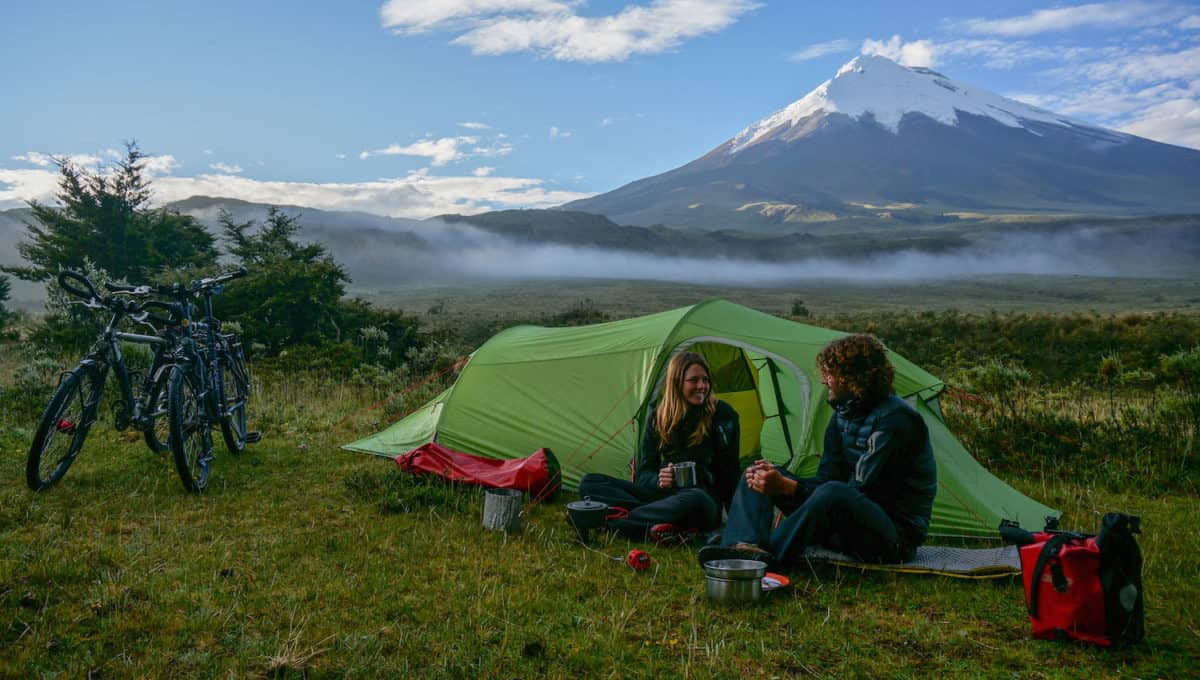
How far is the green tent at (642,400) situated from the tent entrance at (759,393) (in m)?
0.01

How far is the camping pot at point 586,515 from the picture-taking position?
5133 mm

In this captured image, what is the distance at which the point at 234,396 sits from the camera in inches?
283

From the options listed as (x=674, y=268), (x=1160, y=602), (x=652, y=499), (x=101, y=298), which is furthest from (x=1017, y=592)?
(x=674, y=268)

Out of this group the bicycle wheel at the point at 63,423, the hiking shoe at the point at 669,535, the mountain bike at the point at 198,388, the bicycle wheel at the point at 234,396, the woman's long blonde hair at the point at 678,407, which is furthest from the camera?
the bicycle wheel at the point at 234,396

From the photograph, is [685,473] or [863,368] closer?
[863,368]

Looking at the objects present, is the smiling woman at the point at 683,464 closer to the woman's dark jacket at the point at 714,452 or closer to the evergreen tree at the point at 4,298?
the woman's dark jacket at the point at 714,452

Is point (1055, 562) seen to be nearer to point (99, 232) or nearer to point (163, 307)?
point (163, 307)

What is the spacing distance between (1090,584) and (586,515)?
2.82 metres

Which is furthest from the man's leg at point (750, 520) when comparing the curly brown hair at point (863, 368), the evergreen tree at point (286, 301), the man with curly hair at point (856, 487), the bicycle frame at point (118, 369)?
the evergreen tree at point (286, 301)

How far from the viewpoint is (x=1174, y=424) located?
7.44 m

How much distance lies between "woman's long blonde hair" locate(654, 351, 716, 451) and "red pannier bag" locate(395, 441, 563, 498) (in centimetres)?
128

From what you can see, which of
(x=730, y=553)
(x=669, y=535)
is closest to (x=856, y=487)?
(x=730, y=553)

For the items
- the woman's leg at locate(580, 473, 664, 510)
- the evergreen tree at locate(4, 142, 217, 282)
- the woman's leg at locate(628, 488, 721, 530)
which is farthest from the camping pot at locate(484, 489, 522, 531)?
the evergreen tree at locate(4, 142, 217, 282)

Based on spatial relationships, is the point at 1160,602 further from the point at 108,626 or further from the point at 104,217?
the point at 104,217
